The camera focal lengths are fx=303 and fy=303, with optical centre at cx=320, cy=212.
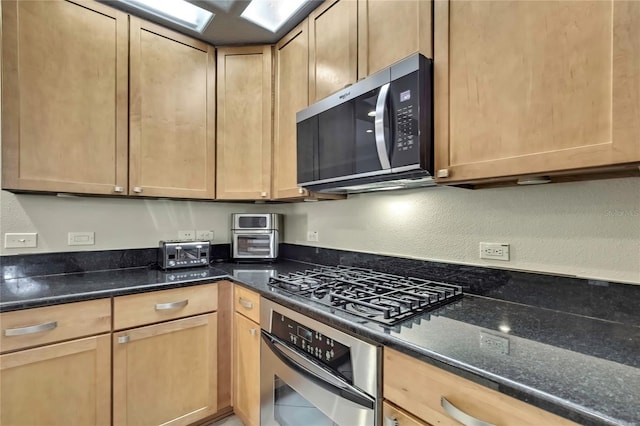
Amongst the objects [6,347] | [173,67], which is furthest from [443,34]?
[6,347]

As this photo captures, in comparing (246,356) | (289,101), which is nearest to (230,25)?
(289,101)

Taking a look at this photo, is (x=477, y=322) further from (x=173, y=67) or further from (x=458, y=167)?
(x=173, y=67)

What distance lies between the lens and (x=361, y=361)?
1.00m

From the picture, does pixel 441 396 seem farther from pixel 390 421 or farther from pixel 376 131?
pixel 376 131

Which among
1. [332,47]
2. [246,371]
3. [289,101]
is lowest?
[246,371]

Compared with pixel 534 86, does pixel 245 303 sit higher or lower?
lower

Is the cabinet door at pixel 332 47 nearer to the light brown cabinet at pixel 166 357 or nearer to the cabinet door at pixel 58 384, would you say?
the light brown cabinet at pixel 166 357

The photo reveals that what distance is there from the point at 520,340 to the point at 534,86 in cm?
76

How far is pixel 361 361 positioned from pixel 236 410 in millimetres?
1246

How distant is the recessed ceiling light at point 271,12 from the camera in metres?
1.72

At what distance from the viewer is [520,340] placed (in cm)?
87

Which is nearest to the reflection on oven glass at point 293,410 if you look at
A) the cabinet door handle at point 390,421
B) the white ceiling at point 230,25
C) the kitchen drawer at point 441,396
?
the cabinet door handle at point 390,421

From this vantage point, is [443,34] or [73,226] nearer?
[443,34]

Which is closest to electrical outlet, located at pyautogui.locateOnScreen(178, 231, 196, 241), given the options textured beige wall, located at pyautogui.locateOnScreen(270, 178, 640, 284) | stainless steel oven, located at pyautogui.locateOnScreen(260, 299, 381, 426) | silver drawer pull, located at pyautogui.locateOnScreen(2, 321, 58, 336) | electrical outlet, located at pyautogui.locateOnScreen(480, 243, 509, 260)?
silver drawer pull, located at pyautogui.locateOnScreen(2, 321, 58, 336)
